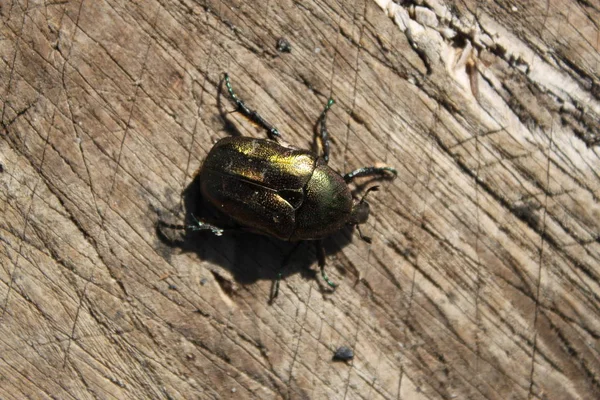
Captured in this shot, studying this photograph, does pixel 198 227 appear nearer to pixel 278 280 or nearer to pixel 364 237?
pixel 278 280

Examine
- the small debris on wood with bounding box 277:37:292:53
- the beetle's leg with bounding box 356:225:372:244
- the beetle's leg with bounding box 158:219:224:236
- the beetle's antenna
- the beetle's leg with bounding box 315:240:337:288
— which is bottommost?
the beetle's leg with bounding box 158:219:224:236

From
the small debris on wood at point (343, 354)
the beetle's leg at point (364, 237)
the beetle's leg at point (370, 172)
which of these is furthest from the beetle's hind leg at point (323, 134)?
the small debris on wood at point (343, 354)

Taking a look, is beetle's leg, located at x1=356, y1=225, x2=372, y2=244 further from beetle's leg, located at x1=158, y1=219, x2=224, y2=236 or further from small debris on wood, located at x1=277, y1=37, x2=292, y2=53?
small debris on wood, located at x1=277, y1=37, x2=292, y2=53

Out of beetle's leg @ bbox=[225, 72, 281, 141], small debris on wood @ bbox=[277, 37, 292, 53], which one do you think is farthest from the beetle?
small debris on wood @ bbox=[277, 37, 292, 53]

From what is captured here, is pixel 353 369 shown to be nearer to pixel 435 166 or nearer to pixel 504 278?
pixel 504 278

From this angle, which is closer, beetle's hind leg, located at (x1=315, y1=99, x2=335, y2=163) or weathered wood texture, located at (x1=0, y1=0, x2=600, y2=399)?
weathered wood texture, located at (x1=0, y1=0, x2=600, y2=399)
